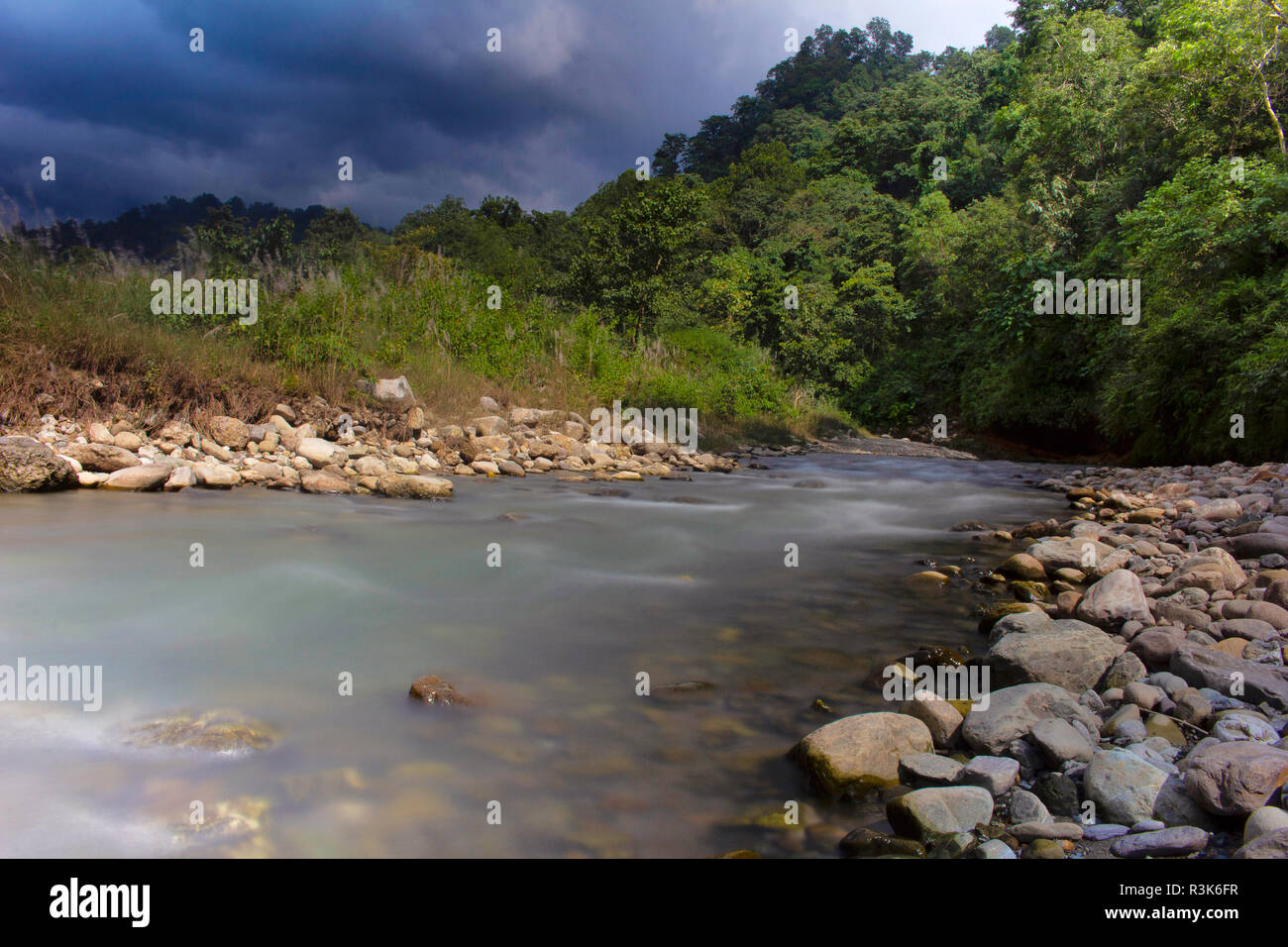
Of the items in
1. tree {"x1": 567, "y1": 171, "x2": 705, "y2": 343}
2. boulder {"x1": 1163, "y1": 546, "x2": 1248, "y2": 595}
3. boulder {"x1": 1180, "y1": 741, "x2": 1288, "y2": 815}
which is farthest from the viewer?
tree {"x1": 567, "y1": 171, "x2": 705, "y2": 343}

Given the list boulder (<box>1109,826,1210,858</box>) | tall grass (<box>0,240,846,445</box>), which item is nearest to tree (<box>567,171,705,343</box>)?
tall grass (<box>0,240,846,445</box>)

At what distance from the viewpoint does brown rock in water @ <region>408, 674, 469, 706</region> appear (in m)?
3.32

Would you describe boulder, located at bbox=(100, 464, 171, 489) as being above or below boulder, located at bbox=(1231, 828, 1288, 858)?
above

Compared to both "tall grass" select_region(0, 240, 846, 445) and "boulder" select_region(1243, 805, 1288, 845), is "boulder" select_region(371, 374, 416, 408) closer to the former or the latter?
"tall grass" select_region(0, 240, 846, 445)

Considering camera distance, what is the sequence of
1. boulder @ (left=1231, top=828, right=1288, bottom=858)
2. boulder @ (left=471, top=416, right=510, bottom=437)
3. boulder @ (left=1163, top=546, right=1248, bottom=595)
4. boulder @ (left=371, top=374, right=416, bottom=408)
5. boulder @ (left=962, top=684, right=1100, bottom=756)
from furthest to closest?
boulder @ (left=471, top=416, right=510, bottom=437)
boulder @ (left=371, top=374, right=416, bottom=408)
boulder @ (left=1163, top=546, right=1248, bottom=595)
boulder @ (left=962, top=684, right=1100, bottom=756)
boulder @ (left=1231, top=828, right=1288, bottom=858)

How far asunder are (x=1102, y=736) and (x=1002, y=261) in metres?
20.9

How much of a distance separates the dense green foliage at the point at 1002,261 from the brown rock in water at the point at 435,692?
8.39 meters

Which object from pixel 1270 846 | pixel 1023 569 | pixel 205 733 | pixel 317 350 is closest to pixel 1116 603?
pixel 1023 569

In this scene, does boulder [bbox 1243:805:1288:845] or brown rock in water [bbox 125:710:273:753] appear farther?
brown rock in water [bbox 125:710:273:753]

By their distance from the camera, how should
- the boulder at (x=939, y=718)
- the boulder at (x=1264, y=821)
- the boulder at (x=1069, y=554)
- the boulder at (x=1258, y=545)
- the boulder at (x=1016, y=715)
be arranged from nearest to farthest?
the boulder at (x=1264, y=821), the boulder at (x=1016, y=715), the boulder at (x=939, y=718), the boulder at (x=1258, y=545), the boulder at (x=1069, y=554)

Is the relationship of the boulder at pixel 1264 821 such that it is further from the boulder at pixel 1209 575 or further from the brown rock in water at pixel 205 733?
the brown rock in water at pixel 205 733

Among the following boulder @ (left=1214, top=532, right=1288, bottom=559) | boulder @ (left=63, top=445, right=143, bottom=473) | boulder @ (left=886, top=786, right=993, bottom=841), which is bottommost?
boulder @ (left=886, top=786, right=993, bottom=841)

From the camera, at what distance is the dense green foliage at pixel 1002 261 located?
450 inches

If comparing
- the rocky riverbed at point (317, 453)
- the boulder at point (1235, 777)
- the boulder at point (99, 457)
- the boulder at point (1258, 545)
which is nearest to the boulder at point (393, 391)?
the rocky riverbed at point (317, 453)
